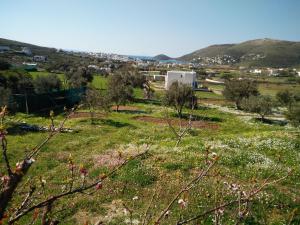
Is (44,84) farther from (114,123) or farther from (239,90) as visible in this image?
(239,90)

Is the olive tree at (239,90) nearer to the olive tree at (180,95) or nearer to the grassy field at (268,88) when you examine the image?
the olive tree at (180,95)

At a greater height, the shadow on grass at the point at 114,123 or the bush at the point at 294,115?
the bush at the point at 294,115

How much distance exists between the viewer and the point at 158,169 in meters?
19.9

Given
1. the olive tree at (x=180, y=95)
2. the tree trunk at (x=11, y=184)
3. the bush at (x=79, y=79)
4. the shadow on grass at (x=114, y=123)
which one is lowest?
the shadow on grass at (x=114, y=123)

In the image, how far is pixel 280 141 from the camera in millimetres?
25719

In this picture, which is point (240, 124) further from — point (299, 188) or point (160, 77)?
point (160, 77)

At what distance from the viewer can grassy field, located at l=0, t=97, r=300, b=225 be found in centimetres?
1496

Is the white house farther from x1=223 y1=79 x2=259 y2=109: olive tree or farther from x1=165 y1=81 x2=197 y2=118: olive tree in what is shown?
x1=165 y1=81 x2=197 y2=118: olive tree

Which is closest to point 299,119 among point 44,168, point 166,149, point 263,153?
point 263,153

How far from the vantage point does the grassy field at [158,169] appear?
49.1 feet

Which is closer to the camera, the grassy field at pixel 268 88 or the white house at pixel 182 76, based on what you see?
the white house at pixel 182 76

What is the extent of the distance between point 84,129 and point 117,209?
889 inches

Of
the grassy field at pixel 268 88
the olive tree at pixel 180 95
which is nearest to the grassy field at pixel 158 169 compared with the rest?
the olive tree at pixel 180 95

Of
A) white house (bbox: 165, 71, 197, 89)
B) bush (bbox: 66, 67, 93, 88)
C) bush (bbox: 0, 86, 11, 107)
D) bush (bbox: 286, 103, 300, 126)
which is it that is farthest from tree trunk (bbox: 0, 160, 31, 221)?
white house (bbox: 165, 71, 197, 89)
